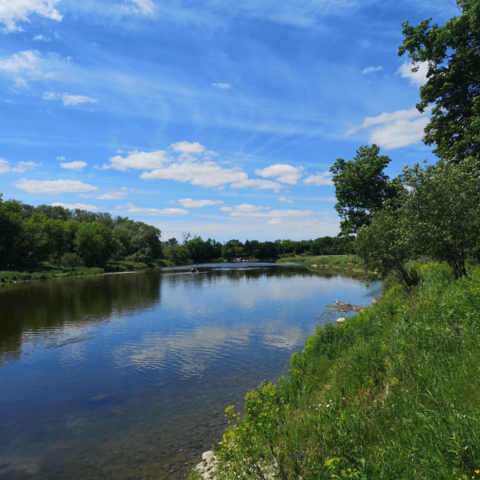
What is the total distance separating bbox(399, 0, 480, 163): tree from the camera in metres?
19.7

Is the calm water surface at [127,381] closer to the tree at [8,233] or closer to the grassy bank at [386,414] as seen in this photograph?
the grassy bank at [386,414]

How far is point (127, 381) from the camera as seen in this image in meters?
14.1

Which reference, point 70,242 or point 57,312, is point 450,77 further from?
point 70,242

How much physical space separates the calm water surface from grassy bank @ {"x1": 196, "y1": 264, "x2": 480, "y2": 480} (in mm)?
2722

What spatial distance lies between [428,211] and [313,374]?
779 centimetres

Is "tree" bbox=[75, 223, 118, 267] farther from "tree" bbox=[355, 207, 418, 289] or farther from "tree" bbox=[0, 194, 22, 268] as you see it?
"tree" bbox=[355, 207, 418, 289]

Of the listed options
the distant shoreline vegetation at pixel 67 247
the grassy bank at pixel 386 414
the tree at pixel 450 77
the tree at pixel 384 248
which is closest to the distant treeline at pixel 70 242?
the distant shoreline vegetation at pixel 67 247

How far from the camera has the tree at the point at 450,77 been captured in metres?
19.7

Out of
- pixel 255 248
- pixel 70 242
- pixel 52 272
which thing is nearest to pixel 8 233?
pixel 52 272

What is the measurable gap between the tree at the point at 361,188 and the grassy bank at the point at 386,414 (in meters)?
21.5

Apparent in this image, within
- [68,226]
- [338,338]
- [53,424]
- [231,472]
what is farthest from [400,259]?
[68,226]

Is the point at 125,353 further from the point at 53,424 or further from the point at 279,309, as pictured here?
the point at 279,309

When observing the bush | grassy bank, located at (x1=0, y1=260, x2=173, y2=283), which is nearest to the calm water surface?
grassy bank, located at (x1=0, y1=260, x2=173, y2=283)

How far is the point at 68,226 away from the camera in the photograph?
88.2 metres
